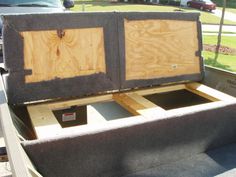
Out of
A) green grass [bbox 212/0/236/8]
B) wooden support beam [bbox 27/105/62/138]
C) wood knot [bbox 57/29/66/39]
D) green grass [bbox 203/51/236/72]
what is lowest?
green grass [bbox 203/51/236/72]

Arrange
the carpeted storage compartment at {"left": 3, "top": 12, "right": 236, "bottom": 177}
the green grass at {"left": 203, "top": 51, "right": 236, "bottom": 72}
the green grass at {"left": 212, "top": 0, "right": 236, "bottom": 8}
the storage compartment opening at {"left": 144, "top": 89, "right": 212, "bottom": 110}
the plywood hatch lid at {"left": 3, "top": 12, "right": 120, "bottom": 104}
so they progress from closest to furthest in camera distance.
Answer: the carpeted storage compartment at {"left": 3, "top": 12, "right": 236, "bottom": 177} < the plywood hatch lid at {"left": 3, "top": 12, "right": 120, "bottom": 104} < the storage compartment opening at {"left": 144, "top": 89, "right": 212, "bottom": 110} < the green grass at {"left": 203, "top": 51, "right": 236, "bottom": 72} < the green grass at {"left": 212, "top": 0, "right": 236, "bottom": 8}

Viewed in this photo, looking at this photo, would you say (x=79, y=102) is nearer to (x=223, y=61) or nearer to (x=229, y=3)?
(x=223, y=61)

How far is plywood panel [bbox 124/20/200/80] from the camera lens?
3109 millimetres

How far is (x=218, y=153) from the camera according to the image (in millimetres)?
2830

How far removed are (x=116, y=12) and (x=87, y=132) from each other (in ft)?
4.18

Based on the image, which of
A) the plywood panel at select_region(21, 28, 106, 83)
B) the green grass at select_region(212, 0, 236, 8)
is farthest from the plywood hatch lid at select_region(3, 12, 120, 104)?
the green grass at select_region(212, 0, 236, 8)

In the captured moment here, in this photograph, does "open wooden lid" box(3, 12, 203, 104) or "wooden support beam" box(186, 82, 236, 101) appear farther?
"wooden support beam" box(186, 82, 236, 101)

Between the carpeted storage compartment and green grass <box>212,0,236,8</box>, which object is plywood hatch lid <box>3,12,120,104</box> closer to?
the carpeted storage compartment

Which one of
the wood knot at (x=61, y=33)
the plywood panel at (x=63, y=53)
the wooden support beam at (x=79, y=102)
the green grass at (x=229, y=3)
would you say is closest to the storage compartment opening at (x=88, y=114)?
the wooden support beam at (x=79, y=102)

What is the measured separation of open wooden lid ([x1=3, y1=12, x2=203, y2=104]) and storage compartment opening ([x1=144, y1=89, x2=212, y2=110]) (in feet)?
0.62

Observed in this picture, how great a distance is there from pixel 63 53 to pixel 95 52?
29cm

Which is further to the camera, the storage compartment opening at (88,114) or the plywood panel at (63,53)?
the storage compartment opening at (88,114)

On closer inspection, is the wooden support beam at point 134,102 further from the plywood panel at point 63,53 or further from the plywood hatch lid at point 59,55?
the plywood panel at point 63,53

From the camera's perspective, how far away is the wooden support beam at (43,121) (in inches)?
93.0
